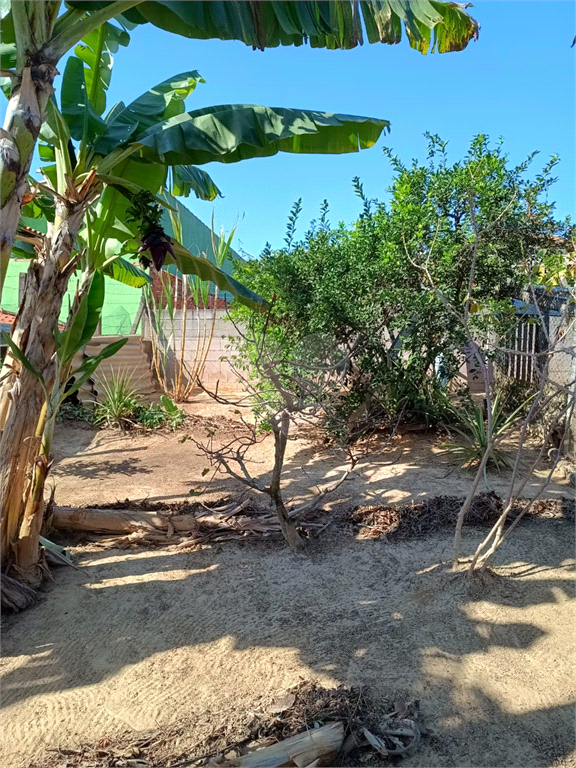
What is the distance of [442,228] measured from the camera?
22.9 feet

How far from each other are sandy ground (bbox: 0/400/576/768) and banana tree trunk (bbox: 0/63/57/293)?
2194 mm

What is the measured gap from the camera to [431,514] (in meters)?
5.09

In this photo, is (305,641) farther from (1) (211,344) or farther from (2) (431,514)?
(1) (211,344)

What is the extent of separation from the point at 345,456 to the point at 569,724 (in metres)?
4.48

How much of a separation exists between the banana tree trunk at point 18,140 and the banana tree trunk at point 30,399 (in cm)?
85

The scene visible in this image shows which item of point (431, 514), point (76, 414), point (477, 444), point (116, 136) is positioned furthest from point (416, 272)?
point (76, 414)

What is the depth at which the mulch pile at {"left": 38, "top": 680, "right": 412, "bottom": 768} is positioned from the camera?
2.44 metres

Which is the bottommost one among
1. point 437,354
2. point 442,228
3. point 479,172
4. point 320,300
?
point 437,354

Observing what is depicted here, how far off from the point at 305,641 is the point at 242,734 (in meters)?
0.85

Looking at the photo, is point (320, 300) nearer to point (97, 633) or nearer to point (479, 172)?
point (479, 172)

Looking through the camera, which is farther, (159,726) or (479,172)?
(479,172)

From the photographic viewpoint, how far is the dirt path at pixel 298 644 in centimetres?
269

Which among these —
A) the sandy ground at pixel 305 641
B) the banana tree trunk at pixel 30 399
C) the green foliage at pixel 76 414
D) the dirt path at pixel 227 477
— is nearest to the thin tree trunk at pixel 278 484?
the sandy ground at pixel 305 641

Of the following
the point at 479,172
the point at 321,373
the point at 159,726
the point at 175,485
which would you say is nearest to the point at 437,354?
the point at 321,373
